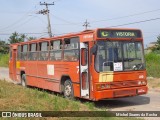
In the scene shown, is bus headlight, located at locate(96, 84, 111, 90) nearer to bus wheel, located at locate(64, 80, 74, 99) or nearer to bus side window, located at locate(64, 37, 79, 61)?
bus side window, located at locate(64, 37, 79, 61)

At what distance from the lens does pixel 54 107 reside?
945 centimetres

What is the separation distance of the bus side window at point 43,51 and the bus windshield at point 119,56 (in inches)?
181

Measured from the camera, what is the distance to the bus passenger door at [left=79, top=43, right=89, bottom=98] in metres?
12.5

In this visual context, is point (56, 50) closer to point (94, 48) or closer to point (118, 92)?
point (94, 48)

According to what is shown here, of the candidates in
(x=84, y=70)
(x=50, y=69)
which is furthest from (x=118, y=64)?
(x=50, y=69)

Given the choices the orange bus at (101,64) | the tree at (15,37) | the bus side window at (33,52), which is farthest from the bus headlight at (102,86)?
the tree at (15,37)

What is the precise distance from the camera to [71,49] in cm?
1349

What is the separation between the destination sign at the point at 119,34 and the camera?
12.0 meters

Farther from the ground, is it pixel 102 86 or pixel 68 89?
pixel 102 86

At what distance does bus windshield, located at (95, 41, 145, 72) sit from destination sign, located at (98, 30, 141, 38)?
0.70ft

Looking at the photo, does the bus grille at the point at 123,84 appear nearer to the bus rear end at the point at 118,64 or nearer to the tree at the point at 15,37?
the bus rear end at the point at 118,64

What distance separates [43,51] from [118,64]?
538 cm

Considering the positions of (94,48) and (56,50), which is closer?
(94,48)

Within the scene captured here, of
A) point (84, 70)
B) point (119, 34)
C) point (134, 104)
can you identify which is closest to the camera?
point (119, 34)
